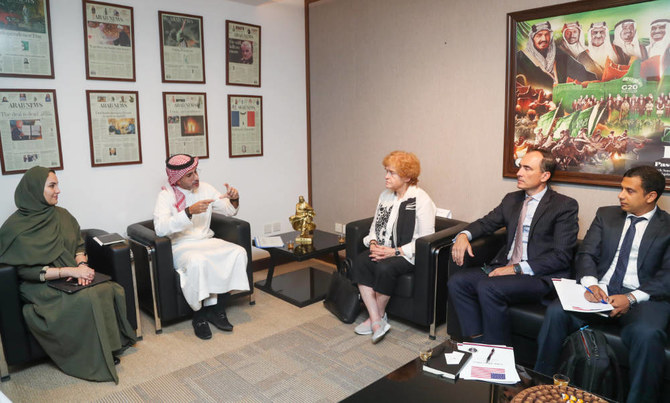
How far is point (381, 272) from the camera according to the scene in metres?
3.32

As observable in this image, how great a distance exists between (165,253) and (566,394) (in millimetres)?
2668

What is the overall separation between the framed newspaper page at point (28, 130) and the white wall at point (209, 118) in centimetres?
6

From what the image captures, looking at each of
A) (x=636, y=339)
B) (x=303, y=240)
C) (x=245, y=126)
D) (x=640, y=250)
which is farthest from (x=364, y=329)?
(x=245, y=126)

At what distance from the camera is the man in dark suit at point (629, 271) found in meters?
2.44

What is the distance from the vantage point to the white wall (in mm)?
3634

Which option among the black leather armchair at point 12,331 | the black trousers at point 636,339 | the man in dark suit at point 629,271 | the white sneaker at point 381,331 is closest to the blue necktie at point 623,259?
the man in dark suit at point 629,271

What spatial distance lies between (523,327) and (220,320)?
2.13 m

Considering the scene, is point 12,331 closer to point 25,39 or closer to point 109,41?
point 25,39

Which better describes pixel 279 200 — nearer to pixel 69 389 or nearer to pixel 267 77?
pixel 267 77

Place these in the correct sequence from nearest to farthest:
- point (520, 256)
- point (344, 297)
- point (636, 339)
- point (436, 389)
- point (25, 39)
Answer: point (436, 389)
point (636, 339)
point (520, 256)
point (25, 39)
point (344, 297)

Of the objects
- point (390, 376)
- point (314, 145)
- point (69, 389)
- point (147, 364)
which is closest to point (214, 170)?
point (314, 145)

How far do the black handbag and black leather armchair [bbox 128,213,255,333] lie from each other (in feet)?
2.31

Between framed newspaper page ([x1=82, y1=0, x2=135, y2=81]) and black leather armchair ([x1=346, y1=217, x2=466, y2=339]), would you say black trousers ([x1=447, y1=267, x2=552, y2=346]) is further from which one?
framed newspaper page ([x1=82, y1=0, x2=135, y2=81])

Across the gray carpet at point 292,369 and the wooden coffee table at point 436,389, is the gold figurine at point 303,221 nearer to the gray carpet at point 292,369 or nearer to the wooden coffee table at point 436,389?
the gray carpet at point 292,369
